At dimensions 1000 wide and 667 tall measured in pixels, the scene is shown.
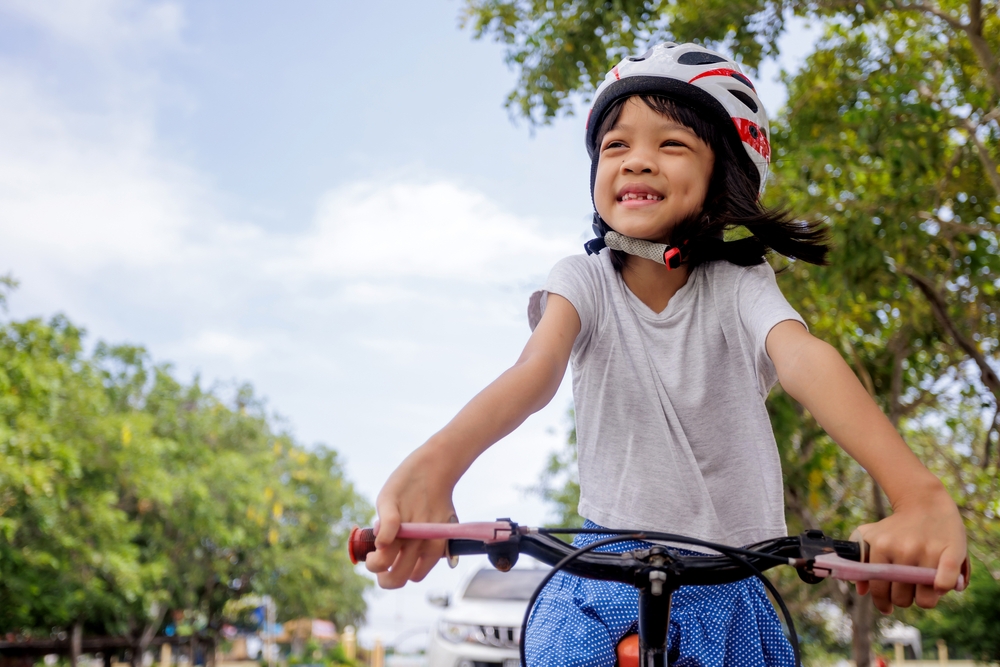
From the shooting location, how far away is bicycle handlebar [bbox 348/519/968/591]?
4.19ft

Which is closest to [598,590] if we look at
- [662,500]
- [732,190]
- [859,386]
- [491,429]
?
[662,500]

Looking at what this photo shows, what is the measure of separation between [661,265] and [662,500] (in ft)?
2.00

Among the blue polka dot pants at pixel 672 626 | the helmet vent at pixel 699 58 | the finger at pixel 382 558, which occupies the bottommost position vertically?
the blue polka dot pants at pixel 672 626

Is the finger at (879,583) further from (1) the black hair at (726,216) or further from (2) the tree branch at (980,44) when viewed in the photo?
(2) the tree branch at (980,44)

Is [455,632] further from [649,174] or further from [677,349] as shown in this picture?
[649,174]

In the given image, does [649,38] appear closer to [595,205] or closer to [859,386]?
[595,205]

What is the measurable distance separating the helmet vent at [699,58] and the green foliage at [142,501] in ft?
41.4

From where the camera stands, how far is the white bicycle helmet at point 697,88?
2207 millimetres

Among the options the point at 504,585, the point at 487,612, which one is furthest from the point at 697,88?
the point at 504,585

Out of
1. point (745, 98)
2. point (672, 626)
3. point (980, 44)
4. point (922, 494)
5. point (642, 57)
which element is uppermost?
Answer: point (980, 44)

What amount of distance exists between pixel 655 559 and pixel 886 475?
1.36 feet

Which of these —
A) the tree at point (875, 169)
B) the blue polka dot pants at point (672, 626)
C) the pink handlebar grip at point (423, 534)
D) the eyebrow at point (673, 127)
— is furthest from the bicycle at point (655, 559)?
the tree at point (875, 169)

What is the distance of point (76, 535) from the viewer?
55.7 ft

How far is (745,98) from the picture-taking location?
2.30 meters
